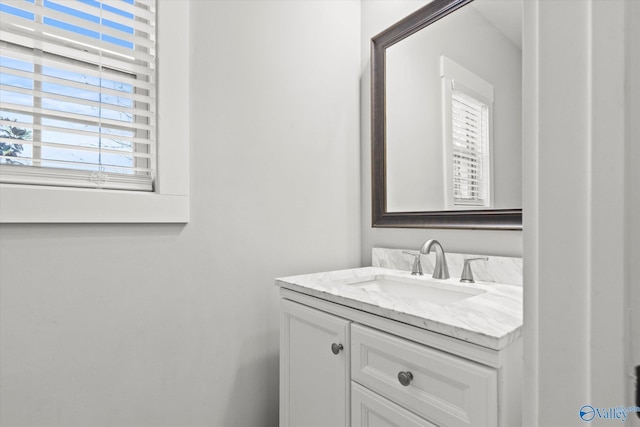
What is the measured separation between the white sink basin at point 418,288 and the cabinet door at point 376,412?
0.40 meters

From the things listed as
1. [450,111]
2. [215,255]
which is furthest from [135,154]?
[450,111]

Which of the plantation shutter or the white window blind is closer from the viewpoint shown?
the white window blind

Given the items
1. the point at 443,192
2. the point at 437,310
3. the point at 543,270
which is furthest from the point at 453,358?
the point at 443,192

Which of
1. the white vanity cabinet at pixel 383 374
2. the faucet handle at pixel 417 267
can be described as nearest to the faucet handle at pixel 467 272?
the faucet handle at pixel 417 267

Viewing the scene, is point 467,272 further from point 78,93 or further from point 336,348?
point 78,93

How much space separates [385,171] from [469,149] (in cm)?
38

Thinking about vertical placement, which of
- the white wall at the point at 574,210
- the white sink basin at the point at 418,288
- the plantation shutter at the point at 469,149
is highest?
the plantation shutter at the point at 469,149

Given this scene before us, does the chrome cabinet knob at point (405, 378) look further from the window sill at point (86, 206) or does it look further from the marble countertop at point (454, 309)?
the window sill at point (86, 206)

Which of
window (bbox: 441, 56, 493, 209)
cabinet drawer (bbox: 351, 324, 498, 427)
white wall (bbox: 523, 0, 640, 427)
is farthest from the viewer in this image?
window (bbox: 441, 56, 493, 209)

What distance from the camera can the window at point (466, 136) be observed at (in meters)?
1.23

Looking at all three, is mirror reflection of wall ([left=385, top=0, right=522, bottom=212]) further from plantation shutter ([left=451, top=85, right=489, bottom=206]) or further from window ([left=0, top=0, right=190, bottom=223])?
window ([left=0, top=0, right=190, bottom=223])

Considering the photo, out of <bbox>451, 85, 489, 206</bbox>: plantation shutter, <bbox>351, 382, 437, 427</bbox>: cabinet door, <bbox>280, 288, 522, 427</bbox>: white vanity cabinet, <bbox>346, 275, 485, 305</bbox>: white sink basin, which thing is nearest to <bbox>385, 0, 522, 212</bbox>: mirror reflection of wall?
<bbox>451, 85, 489, 206</bbox>: plantation shutter

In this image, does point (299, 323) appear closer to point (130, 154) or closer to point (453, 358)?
point (453, 358)

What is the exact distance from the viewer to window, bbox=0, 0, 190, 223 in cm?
98
